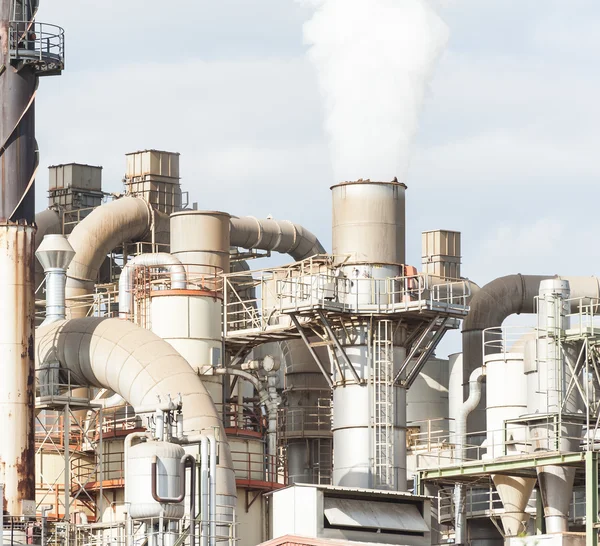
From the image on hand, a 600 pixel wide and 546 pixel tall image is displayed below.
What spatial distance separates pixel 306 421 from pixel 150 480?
1910cm

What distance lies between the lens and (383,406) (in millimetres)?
46406

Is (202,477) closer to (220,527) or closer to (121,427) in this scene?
(220,527)

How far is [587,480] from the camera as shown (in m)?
40.4

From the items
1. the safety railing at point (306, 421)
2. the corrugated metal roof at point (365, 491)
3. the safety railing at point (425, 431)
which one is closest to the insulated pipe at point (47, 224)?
the safety railing at point (306, 421)

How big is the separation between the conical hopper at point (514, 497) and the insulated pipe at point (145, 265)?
10.2 m

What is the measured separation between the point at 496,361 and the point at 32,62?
13.8 metres

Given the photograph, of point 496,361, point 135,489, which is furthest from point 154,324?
point 135,489

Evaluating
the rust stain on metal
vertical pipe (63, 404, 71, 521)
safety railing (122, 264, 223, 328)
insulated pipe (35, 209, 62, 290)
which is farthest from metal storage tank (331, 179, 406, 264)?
insulated pipe (35, 209, 62, 290)

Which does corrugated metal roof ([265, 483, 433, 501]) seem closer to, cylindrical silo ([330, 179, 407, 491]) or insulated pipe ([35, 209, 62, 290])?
cylindrical silo ([330, 179, 407, 491])

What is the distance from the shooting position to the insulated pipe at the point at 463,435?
48.8 meters

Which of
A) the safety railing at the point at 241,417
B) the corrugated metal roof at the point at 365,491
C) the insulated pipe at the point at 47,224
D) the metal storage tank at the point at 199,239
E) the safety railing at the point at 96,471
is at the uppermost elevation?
the insulated pipe at the point at 47,224

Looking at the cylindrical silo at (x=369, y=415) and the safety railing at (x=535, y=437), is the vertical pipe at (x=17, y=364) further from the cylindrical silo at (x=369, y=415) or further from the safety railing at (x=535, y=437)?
the safety railing at (x=535, y=437)

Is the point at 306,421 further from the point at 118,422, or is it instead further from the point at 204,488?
the point at 204,488

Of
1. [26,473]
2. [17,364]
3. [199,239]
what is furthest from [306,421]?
[26,473]
